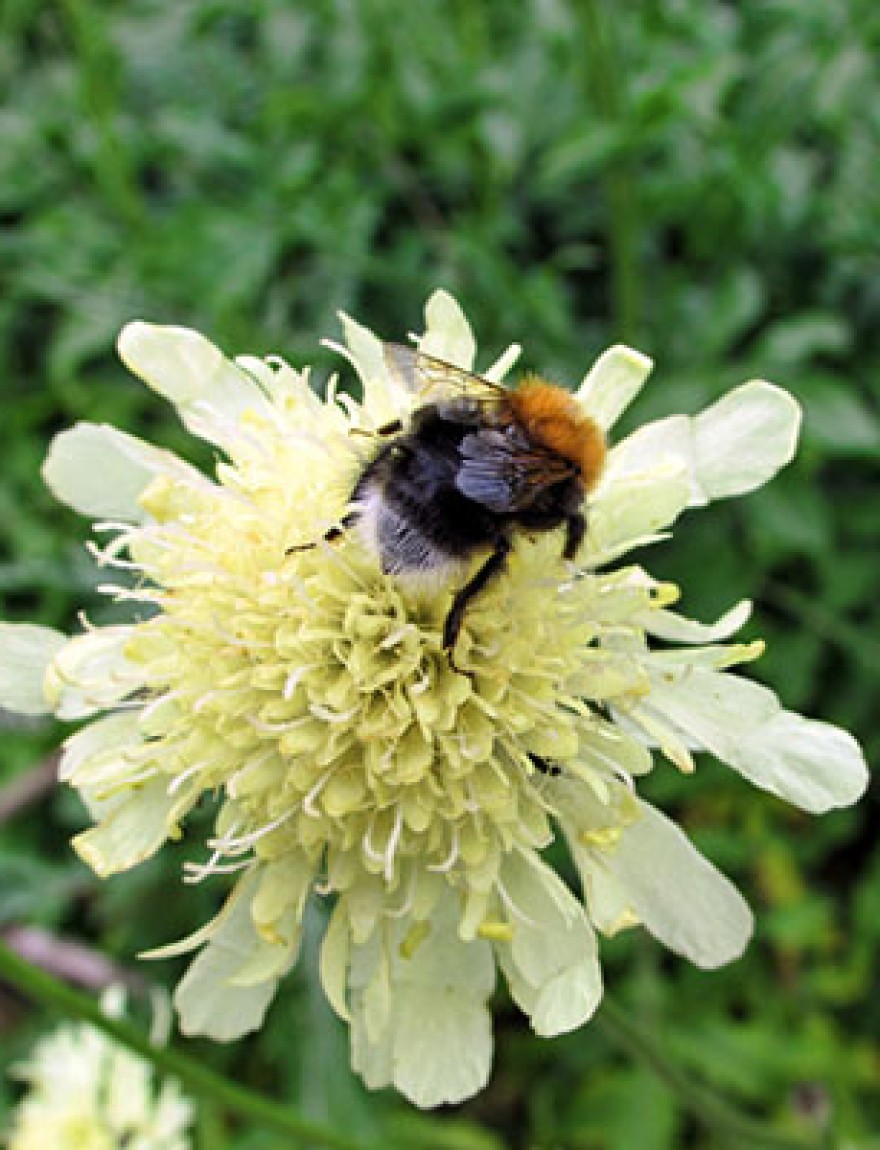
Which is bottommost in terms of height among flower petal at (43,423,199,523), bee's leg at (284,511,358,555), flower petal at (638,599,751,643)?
flower petal at (638,599,751,643)

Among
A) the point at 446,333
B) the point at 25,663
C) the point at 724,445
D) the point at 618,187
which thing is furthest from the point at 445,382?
the point at 618,187

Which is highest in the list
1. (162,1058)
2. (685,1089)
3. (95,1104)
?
(162,1058)

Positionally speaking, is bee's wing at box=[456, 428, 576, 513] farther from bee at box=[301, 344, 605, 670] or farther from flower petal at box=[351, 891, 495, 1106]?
flower petal at box=[351, 891, 495, 1106]

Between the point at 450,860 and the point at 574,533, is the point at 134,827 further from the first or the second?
the point at 574,533

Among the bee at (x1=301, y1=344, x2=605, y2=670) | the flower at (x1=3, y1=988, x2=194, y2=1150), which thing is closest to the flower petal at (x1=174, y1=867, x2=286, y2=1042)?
the bee at (x1=301, y1=344, x2=605, y2=670)

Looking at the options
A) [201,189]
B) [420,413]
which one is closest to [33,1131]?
[420,413]
